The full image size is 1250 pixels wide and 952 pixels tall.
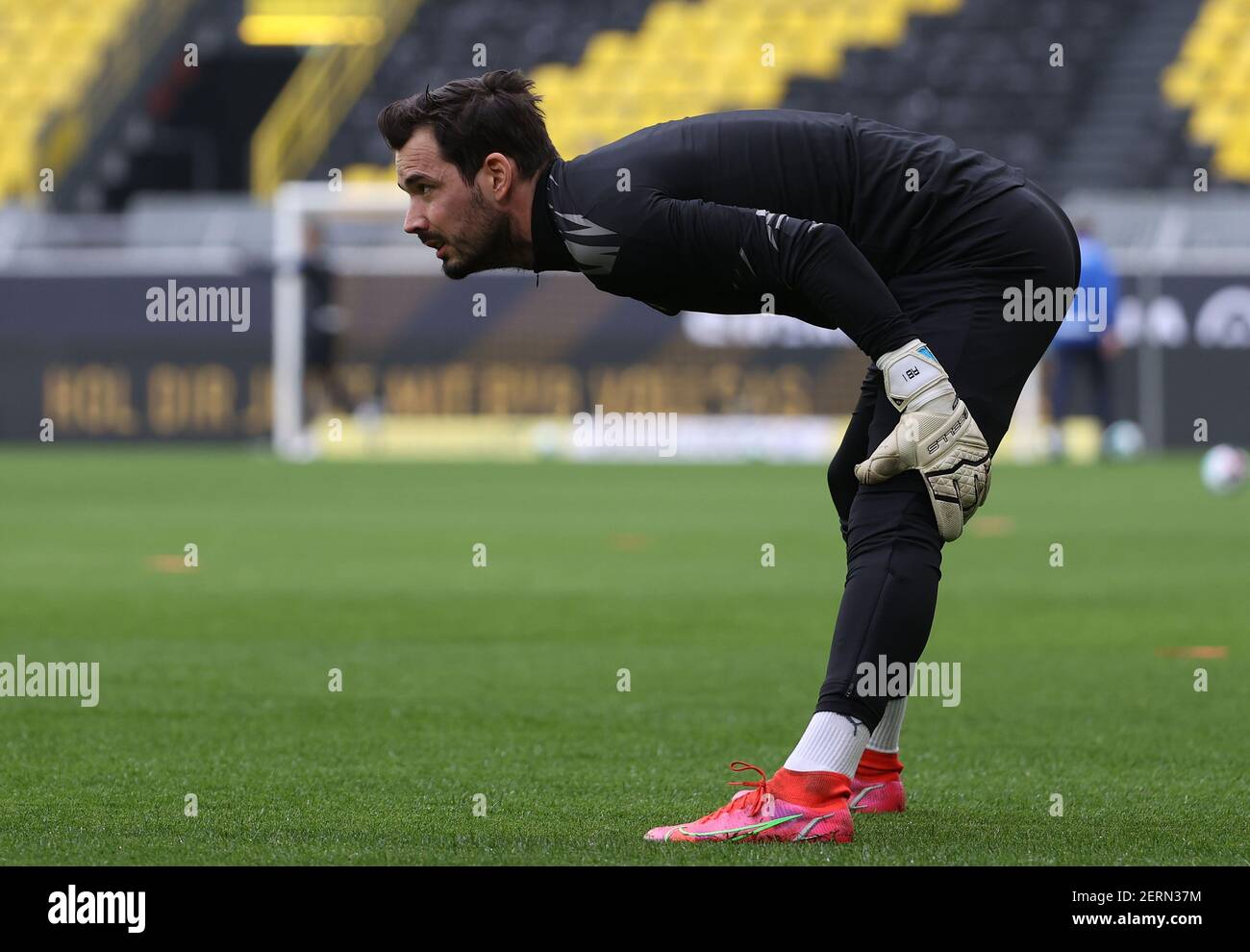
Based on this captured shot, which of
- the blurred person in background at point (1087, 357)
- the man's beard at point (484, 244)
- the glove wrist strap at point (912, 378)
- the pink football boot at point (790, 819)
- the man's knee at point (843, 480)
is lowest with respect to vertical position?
the pink football boot at point (790, 819)

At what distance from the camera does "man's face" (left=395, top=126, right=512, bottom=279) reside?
3.67 metres

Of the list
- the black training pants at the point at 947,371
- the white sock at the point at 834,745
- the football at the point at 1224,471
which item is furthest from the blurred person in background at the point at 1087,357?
the white sock at the point at 834,745

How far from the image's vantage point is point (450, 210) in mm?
3678

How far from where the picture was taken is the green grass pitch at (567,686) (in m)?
3.75

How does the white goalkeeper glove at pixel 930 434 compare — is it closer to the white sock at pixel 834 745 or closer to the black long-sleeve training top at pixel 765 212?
the black long-sleeve training top at pixel 765 212

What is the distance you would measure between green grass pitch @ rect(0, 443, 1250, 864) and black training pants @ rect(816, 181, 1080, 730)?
356 mm

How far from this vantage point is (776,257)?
3.49 m

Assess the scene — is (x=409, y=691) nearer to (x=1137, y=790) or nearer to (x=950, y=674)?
(x=950, y=674)

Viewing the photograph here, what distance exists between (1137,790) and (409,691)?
7.41 ft

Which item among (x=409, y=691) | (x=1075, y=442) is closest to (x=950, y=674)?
(x=409, y=691)

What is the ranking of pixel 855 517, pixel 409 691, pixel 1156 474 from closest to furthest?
pixel 855 517 < pixel 409 691 < pixel 1156 474

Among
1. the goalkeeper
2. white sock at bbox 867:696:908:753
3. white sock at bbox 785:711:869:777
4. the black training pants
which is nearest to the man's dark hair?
the goalkeeper

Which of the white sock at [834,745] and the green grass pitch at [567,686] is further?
the green grass pitch at [567,686]
